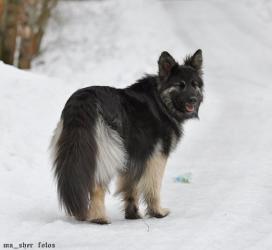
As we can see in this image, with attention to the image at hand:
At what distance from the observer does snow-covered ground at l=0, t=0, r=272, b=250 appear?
5824 millimetres

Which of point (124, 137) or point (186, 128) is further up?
point (124, 137)

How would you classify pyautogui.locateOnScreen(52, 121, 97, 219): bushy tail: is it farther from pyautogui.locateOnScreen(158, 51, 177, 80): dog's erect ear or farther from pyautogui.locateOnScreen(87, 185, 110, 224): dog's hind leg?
pyautogui.locateOnScreen(158, 51, 177, 80): dog's erect ear

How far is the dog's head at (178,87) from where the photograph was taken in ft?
23.3

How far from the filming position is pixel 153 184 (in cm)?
702

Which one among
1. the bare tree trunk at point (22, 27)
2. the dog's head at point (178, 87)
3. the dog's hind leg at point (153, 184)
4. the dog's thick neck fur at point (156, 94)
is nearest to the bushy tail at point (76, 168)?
the dog's hind leg at point (153, 184)

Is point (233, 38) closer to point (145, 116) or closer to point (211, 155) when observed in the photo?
point (211, 155)

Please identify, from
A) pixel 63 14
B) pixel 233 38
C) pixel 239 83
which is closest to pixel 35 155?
pixel 239 83

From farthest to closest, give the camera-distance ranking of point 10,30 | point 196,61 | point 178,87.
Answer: point 10,30, point 196,61, point 178,87

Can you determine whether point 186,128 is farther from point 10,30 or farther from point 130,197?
point 10,30

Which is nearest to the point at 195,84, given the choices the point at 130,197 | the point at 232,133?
the point at 130,197

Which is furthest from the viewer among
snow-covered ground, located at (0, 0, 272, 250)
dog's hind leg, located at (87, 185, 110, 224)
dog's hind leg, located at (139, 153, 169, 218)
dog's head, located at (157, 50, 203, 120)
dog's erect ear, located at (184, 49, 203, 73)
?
dog's erect ear, located at (184, 49, 203, 73)

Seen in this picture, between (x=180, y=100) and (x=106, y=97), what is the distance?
106cm

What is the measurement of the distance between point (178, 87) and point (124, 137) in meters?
1.01

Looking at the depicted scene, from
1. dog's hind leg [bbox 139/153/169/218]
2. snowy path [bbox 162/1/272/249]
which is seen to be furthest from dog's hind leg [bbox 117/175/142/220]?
snowy path [bbox 162/1/272/249]
